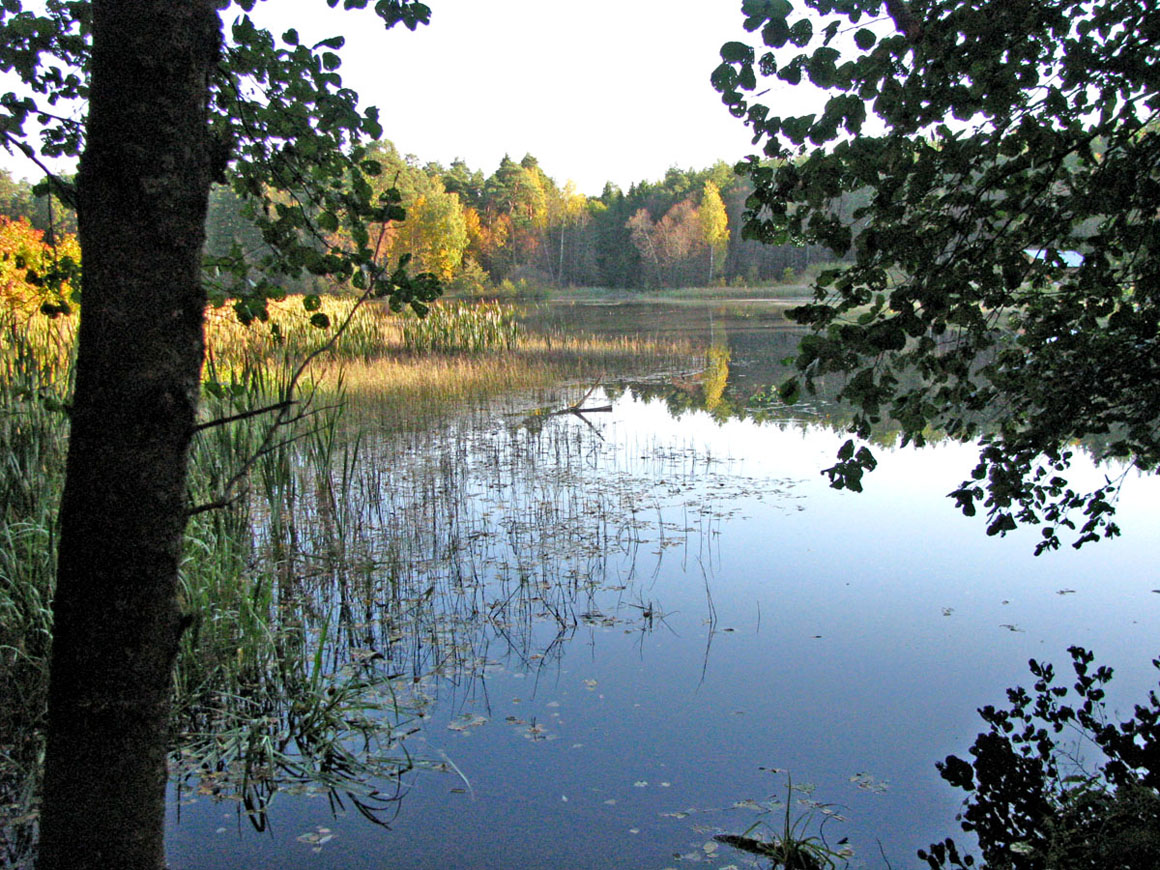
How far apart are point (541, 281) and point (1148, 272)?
206ft

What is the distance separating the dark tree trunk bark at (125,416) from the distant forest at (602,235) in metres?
50.5

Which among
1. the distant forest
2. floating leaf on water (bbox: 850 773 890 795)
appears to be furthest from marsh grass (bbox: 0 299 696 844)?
the distant forest

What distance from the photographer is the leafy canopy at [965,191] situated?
6.04 ft

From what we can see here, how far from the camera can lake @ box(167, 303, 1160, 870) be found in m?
2.89

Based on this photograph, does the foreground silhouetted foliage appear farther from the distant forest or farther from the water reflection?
the distant forest

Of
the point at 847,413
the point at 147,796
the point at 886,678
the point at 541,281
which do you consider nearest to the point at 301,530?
the point at 886,678

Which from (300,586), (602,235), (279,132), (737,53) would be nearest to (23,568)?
(300,586)

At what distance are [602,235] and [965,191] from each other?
67.7 meters

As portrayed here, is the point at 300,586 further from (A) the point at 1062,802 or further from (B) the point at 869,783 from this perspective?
(A) the point at 1062,802

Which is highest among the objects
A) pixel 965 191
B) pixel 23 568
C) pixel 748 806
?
pixel 965 191

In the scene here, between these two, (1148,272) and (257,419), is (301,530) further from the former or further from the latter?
(1148,272)

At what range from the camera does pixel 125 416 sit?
1.35 metres

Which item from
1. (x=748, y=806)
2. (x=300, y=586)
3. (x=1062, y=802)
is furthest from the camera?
(x=300, y=586)

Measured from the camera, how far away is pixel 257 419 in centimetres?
605
